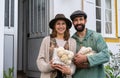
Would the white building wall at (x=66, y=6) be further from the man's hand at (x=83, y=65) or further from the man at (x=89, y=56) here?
the man's hand at (x=83, y=65)

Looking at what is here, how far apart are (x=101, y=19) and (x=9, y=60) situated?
3410mm

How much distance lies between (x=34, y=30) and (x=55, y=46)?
11.0 ft

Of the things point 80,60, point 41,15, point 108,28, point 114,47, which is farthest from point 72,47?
point 108,28

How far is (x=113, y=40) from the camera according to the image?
25.6 ft

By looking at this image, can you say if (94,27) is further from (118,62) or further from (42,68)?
(42,68)

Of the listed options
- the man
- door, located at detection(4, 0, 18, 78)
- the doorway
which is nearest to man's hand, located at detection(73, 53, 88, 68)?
the man

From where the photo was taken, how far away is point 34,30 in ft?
20.9

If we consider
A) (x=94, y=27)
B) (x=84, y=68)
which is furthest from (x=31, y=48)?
(x=84, y=68)

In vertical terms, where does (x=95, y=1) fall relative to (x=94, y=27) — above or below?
above

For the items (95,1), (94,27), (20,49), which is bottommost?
(20,49)

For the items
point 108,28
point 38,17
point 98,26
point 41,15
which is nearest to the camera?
point 41,15

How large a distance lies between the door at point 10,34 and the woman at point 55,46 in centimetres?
210

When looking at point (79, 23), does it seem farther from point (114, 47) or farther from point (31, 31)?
point (114, 47)

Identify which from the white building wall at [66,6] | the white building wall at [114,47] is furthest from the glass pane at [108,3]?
the white building wall at [66,6]
